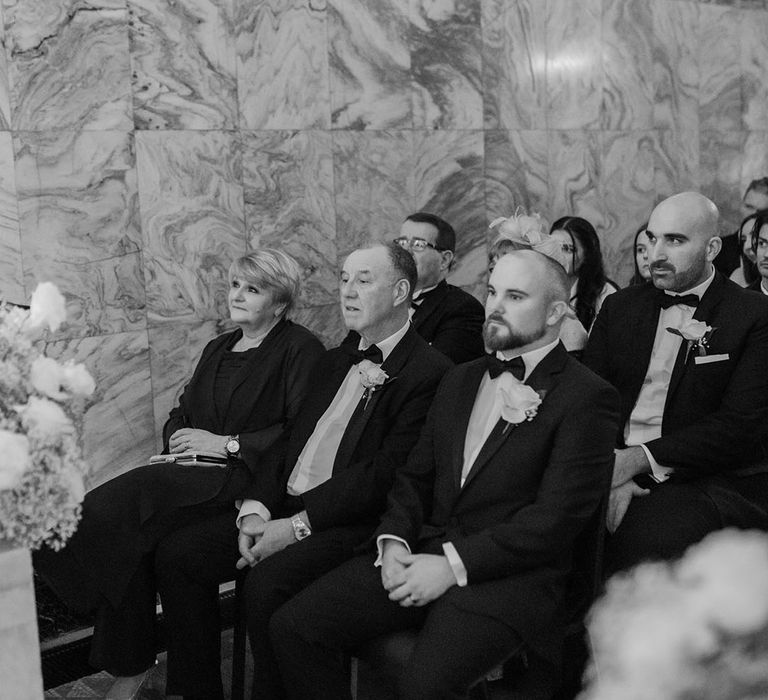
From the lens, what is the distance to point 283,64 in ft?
17.7

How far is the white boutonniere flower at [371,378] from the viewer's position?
11.5ft

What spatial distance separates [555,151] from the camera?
22.5ft

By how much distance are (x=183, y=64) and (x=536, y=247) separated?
2.05 meters

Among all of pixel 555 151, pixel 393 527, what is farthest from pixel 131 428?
pixel 555 151

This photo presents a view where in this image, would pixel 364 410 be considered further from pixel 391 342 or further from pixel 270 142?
pixel 270 142

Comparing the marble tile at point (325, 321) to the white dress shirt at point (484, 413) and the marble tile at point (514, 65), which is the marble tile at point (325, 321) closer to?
the marble tile at point (514, 65)

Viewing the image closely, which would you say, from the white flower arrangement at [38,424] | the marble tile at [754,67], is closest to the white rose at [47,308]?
the white flower arrangement at [38,424]

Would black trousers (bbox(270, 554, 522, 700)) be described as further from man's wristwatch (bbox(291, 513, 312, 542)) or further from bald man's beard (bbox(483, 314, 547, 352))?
bald man's beard (bbox(483, 314, 547, 352))

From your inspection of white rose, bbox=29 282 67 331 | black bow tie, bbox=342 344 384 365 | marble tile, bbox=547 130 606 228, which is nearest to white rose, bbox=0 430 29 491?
white rose, bbox=29 282 67 331

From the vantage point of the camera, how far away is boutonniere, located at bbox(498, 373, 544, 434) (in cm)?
301

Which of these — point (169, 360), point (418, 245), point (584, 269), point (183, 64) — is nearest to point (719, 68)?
point (584, 269)

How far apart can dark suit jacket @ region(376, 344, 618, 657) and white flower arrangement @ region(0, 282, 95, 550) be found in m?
1.12

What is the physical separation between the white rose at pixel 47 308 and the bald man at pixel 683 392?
207cm

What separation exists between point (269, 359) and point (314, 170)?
1.86 metres
